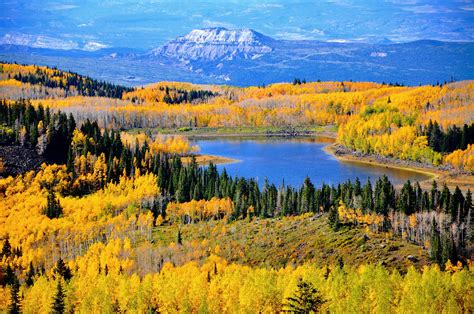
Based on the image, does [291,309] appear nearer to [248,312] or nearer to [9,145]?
[248,312]

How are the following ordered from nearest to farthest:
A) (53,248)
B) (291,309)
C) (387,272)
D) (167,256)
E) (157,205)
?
(291,309) < (387,272) < (167,256) < (53,248) < (157,205)

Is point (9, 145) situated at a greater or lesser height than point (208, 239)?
greater

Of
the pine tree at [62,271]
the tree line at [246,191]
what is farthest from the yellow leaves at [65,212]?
the pine tree at [62,271]

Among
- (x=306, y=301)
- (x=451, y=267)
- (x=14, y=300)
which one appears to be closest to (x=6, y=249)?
(x=14, y=300)

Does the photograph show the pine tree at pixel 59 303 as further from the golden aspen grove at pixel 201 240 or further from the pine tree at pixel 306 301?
the pine tree at pixel 306 301

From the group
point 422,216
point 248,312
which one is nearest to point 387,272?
point 248,312

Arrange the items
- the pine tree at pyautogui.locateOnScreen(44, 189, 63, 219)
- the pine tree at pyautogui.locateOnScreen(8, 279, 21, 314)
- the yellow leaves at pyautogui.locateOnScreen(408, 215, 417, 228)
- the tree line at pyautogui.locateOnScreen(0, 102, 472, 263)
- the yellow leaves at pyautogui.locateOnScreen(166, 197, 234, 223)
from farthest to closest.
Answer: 1. the pine tree at pyautogui.locateOnScreen(44, 189, 63, 219)
2. the yellow leaves at pyautogui.locateOnScreen(166, 197, 234, 223)
3. the tree line at pyautogui.locateOnScreen(0, 102, 472, 263)
4. the yellow leaves at pyautogui.locateOnScreen(408, 215, 417, 228)
5. the pine tree at pyautogui.locateOnScreen(8, 279, 21, 314)

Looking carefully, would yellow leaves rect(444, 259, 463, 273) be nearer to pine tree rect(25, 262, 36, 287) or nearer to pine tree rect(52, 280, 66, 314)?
pine tree rect(52, 280, 66, 314)

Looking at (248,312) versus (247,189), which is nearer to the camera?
(248,312)

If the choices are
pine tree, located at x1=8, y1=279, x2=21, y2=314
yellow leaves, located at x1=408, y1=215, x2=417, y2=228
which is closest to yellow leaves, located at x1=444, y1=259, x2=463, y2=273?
yellow leaves, located at x1=408, y1=215, x2=417, y2=228

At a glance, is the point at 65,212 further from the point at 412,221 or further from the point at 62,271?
the point at 412,221
